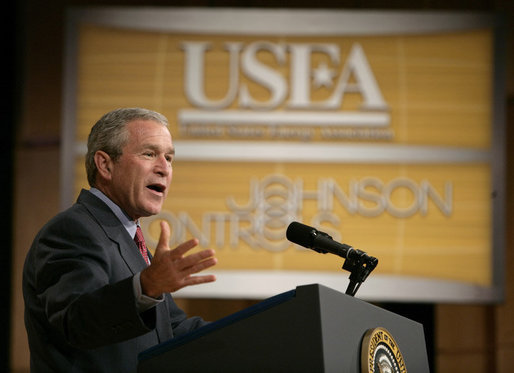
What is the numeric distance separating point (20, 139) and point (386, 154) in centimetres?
203

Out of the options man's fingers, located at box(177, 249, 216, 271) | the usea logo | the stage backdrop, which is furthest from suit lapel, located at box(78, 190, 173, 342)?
the usea logo

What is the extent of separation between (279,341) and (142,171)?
25.2 inches

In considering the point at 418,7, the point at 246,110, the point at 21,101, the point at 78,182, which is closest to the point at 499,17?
the point at 418,7

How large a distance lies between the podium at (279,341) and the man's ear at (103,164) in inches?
21.9

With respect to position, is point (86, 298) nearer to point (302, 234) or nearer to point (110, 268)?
point (110, 268)

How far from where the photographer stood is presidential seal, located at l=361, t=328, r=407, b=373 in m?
1.43

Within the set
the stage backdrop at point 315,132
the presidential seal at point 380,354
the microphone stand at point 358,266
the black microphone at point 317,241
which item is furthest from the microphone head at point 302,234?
the stage backdrop at point 315,132

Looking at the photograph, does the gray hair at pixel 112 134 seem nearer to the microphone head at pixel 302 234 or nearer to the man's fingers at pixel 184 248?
the microphone head at pixel 302 234

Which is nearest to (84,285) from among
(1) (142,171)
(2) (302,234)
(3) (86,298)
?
(3) (86,298)

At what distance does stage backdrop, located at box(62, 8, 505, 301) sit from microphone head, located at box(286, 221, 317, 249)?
212cm

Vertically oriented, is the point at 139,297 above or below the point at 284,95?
below

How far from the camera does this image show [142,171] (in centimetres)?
182

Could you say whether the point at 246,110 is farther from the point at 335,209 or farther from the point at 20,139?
the point at 20,139

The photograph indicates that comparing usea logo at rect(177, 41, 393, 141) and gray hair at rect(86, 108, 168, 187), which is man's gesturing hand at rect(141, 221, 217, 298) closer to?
gray hair at rect(86, 108, 168, 187)
